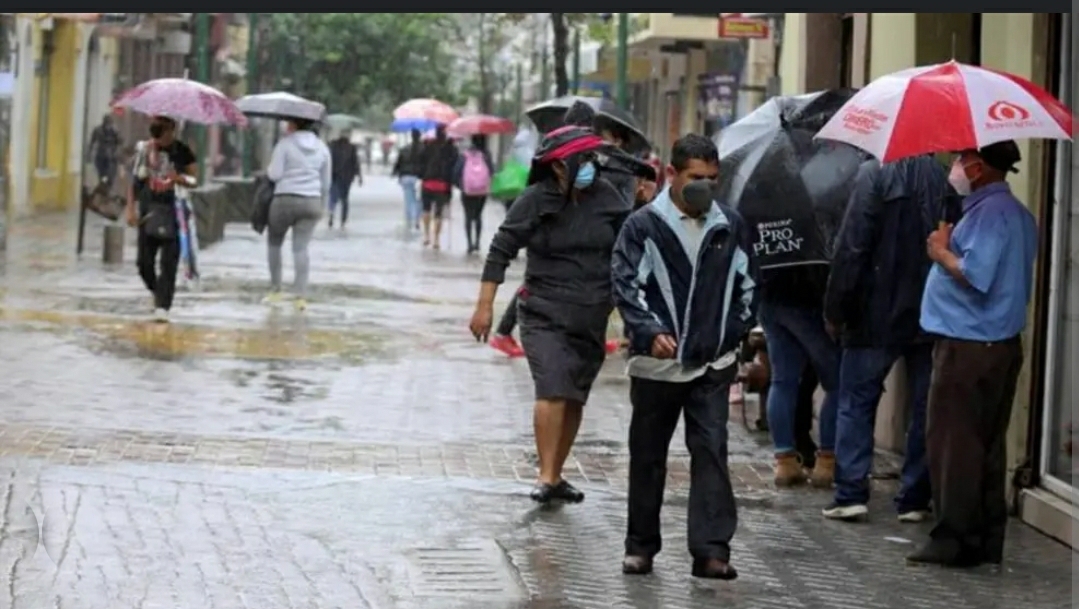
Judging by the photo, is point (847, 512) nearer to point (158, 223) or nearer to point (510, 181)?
point (158, 223)

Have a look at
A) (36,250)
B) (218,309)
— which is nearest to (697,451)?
(218,309)

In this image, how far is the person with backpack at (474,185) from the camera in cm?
2922

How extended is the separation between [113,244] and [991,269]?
51.4 feet

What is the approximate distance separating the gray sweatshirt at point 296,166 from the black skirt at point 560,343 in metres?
8.86

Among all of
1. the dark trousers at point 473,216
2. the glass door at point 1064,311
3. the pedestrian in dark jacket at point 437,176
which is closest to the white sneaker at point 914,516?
the glass door at point 1064,311

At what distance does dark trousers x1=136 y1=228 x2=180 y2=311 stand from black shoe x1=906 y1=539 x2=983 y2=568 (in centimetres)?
908

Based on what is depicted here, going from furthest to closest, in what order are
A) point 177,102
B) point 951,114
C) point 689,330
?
point 177,102, point 951,114, point 689,330

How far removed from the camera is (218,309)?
18500 millimetres

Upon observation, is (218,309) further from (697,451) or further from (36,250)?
(697,451)

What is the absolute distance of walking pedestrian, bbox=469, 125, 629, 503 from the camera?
32.1ft

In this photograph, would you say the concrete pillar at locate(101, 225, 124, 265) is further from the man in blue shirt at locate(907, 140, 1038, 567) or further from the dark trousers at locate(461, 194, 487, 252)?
the man in blue shirt at locate(907, 140, 1038, 567)

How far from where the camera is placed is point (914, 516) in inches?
384

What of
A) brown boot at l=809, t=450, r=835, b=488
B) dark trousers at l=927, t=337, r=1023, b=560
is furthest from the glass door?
brown boot at l=809, t=450, r=835, b=488

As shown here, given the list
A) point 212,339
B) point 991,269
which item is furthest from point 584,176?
point 212,339
